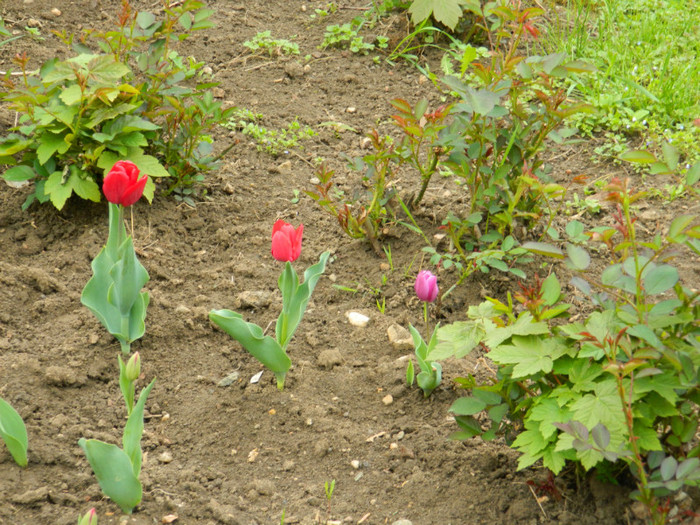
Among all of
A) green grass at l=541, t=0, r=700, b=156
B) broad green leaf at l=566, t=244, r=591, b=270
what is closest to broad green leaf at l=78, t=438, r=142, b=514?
broad green leaf at l=566, t=244, r=591, b=270

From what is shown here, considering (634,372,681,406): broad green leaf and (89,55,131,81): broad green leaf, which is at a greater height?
(634,372,681,406): broad green leaf

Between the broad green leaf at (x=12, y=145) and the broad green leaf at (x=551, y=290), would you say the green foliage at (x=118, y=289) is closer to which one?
the broad green leaf at (x=12, y=145)

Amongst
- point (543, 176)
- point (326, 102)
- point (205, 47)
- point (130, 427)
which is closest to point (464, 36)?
point (326, 102)

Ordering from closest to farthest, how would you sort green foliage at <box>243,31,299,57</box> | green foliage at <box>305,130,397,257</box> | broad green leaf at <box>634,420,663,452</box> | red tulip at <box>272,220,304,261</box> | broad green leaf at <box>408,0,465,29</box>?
broad green leaf at <box>634,420,663,452</box> → red tulip at <box>272,220,304,261</box> → green foliage at <box>305,130,397,257</box> → broad green leaf at <box>408,0,465,29</box> → green foliage at <box>243,31,299,57</box>

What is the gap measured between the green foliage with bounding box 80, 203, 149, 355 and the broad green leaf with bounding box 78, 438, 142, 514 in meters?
0.64

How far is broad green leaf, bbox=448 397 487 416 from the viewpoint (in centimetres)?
205

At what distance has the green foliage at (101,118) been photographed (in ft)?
9.32

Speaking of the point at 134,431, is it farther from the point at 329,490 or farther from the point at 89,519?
the point at 329,490

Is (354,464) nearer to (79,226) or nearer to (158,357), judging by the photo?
(158,357)

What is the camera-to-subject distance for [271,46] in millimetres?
4129

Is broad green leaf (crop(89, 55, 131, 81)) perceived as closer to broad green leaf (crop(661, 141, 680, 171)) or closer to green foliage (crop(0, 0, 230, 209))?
green foliage (crop(0, 0, 230, 209))

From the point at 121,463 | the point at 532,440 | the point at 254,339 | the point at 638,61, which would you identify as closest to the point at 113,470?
the point at 121,463

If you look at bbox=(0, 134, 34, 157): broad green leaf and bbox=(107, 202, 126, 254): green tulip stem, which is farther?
bbox=(0, 134, 34, 157): broad green leaf

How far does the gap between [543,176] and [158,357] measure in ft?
5.18
